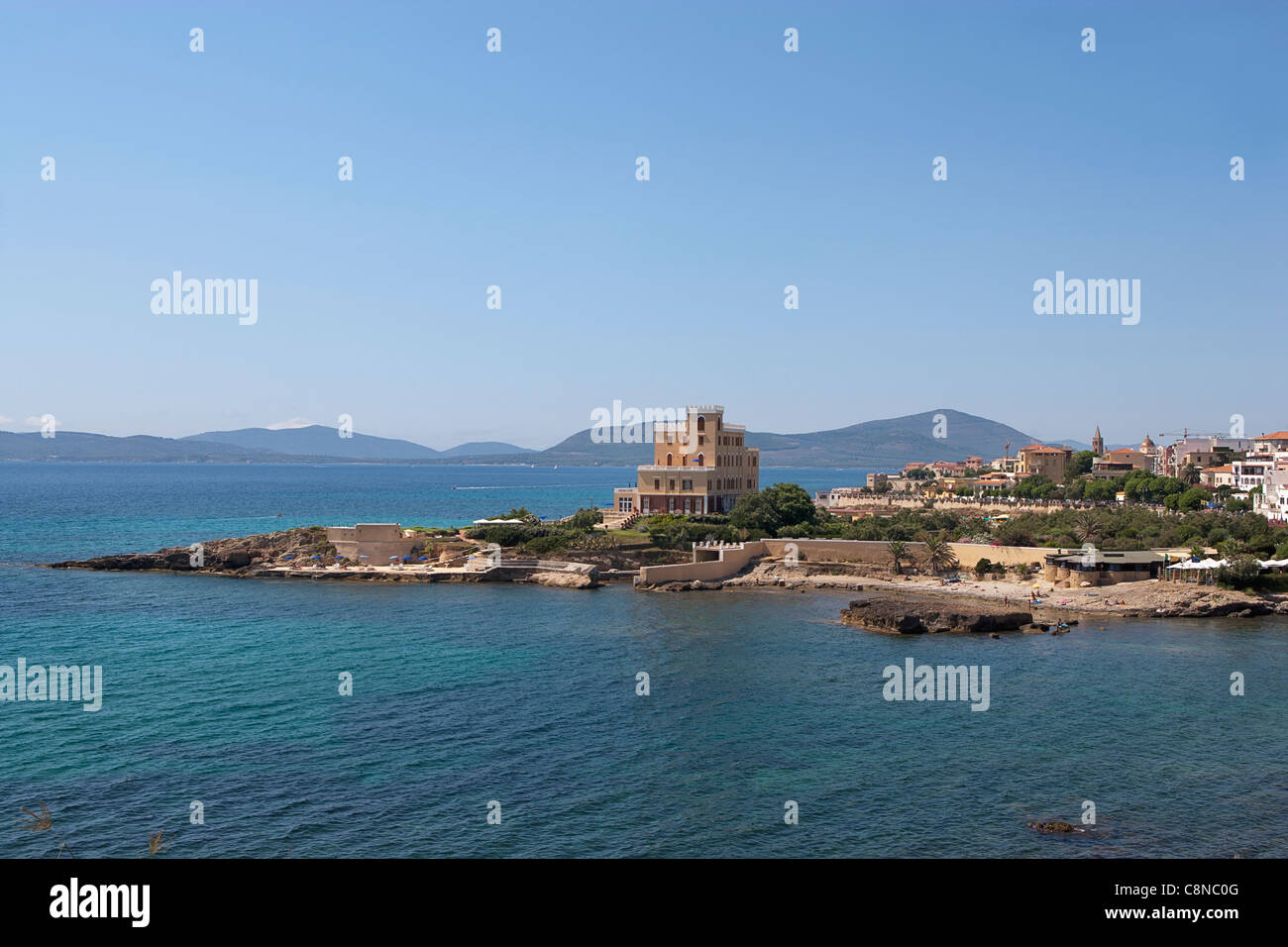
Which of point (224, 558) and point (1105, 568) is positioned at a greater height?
point (224, 558)

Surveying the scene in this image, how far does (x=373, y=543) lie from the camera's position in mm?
66500

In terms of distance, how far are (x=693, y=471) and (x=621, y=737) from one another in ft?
164

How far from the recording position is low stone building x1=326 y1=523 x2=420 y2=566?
66188 mm

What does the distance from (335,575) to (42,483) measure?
17125cm

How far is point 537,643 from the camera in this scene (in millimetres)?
40969

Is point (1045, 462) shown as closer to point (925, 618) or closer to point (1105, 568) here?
point (1105, 568)

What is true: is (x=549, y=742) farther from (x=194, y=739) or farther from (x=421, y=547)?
(x=421, y=547)

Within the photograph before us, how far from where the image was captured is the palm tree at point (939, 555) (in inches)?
2373

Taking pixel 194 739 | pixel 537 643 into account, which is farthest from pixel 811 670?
pixel 194 739

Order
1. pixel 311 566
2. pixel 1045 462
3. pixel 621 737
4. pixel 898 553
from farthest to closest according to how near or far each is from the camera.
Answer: pixel 1045 462
pixel 311 566
pixel 898 553
pixel 621 737

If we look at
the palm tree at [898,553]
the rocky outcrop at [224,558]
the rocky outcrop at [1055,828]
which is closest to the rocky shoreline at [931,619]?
the palm tree at [898,553]

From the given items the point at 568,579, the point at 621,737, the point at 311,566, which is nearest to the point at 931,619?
the point at 568,579
